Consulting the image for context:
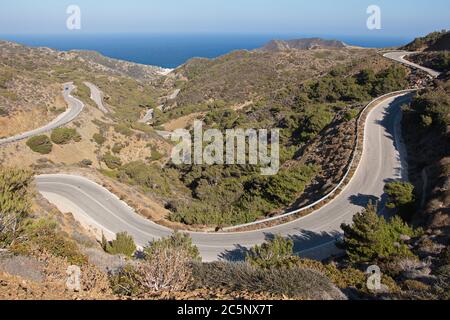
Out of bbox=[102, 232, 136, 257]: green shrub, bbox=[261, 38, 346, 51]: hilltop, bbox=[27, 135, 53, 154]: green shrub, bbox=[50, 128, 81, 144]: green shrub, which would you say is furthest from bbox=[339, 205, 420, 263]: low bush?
bbox=[261, 38, 346, 51]: hilltop

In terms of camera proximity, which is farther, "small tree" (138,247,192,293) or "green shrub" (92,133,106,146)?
"green shrub" (92,133,106,146)

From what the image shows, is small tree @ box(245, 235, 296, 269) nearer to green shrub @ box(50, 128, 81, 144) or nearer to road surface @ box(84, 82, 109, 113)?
green shrub @ box(50, 128, 81, 144)

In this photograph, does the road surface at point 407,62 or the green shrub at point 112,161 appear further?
the road surface at point 407,62

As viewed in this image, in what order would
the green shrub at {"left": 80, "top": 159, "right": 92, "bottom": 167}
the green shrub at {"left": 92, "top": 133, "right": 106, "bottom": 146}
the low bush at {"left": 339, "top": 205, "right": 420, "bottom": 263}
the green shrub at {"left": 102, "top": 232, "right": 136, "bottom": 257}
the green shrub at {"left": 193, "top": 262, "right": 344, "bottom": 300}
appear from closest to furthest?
the green shrub at {"left": 193, "top": 262, "right": 344, "bottom": 300}
the low bush at {"left": 339, "top": 205, "right": 420, "bottom": 263}
the green shrub at {"left": 102, "top": 232, "right": 136, "bottom": 257}
the green shrub at {"left": 80, "top": 159, "right": 92, "bottom": 167}
the green shrub at {"left": 92, "top": 133, "right": 106, "bottom": 146}

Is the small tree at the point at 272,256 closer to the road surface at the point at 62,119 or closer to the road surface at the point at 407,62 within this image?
the road surface at the point at 62,119

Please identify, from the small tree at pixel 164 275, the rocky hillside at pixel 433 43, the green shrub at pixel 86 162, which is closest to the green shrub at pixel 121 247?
the small tree at pixel 164 275

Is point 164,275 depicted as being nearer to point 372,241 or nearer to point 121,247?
point 372,241

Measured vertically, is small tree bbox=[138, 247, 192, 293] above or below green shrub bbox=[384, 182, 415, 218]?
above
